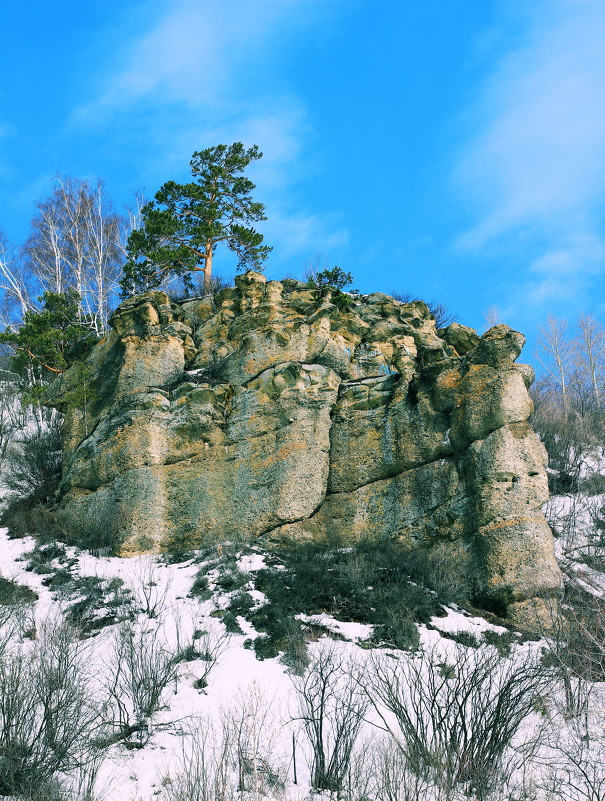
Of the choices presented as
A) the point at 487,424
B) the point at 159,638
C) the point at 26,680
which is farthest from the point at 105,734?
the point at 487,424

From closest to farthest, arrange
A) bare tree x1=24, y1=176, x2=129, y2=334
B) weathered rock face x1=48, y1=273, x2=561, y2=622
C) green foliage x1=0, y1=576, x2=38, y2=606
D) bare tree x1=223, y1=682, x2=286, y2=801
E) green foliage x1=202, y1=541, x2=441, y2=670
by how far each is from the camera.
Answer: bare tree x1=223, y1=682, x2=286, y2=801
green foliage x1=202, y1=541, x2=441, y2=670
green foliage x1=0, y1=576, x2=38, y2=606
weathered rock face x1=48, y1=273, x2=561, y2=622
bare tree x1=24, y1=176, x2=129, y2=334

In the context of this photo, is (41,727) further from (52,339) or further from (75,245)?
(75,245)

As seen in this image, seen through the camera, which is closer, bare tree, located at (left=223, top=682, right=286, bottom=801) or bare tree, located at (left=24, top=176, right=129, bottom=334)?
bare tree, located at (left=223, top=682, right=286, bottom=801)

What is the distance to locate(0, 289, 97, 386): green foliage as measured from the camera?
2119 cm

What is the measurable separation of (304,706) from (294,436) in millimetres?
8184

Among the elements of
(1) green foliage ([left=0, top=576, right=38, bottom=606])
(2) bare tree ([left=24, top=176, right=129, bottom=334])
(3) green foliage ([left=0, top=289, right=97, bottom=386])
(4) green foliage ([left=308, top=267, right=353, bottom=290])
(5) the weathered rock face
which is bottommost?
(1) green foliage ([left=0, top=576, right=38, bottom=606])

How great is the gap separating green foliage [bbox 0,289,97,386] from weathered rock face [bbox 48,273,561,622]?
1785 millimetres

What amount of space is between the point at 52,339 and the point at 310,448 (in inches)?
428

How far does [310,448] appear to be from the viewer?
16.3m

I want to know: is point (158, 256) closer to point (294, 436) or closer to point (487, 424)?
point (294, 436)

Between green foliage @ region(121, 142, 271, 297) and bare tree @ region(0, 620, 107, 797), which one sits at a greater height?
green foliage @ region(121, 142, 271, 297)

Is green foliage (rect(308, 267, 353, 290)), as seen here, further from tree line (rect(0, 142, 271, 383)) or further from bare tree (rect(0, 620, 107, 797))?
bare tree (rect(0, 620, 107, 797))

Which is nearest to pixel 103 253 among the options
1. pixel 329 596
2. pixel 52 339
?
pixel 52 339

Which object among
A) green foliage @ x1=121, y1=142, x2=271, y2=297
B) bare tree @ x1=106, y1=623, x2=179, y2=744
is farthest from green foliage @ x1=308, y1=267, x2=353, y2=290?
bare tree @ x1=106, y1=623, x2=179, y2=744
